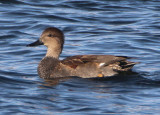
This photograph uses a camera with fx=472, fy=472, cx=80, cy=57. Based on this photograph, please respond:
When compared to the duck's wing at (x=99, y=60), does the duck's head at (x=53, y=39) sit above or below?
above

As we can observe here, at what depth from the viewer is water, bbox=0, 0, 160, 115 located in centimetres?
787

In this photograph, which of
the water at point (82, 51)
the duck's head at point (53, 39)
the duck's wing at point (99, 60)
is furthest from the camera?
the duck's head at point (53, 39)

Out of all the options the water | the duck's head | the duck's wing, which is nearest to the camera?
the water

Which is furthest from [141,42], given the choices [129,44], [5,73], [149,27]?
[5,73]

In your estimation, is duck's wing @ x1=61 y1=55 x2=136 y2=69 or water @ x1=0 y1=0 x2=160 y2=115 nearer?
water @ x1=0 y1=0 x2=160 y2=115

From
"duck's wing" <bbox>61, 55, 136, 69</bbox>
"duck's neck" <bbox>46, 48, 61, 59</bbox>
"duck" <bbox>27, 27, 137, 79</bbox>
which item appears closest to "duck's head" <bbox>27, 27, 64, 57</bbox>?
Result: "duck's neck" <bbox>46, 48, 61, 59</bbox>

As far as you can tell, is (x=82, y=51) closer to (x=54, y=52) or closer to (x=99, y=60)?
(x=54, y=52)

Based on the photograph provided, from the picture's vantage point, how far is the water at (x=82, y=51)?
25.8 ft

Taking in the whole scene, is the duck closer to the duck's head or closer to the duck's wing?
the duck's wing

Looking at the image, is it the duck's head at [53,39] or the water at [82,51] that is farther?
the duck's head at [53,39]

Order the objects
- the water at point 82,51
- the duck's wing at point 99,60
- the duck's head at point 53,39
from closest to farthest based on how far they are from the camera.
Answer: the water at point 82,51 < the duck's wing at point 99,60 < the duck's head at point 53,39

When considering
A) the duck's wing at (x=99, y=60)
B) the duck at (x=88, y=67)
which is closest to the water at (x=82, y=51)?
the duck at (x=88, y=67)

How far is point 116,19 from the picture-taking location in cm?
1584

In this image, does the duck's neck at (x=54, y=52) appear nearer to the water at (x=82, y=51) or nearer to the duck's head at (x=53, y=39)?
the duck's head at (x=53, y=39)
